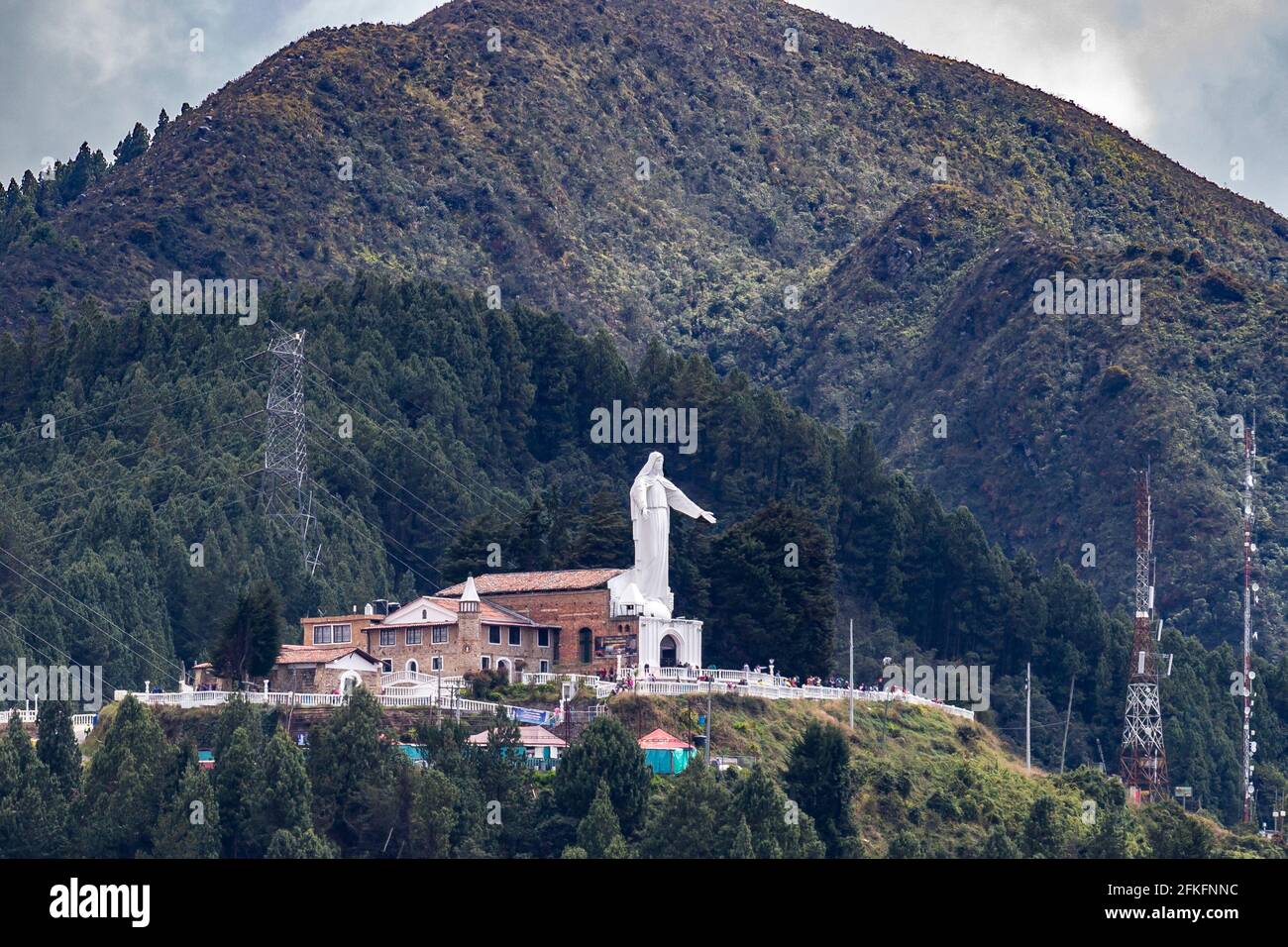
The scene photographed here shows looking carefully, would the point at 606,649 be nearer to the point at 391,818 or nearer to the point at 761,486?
the point at 391,818

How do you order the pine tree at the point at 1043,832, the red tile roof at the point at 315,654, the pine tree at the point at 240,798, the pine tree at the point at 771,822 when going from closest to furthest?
the pine tree at the point at 771,822 → the pine tree at the point at 240,798 → the pine tree at the point at 1043,832 → the red tile roof at the point at 315,654

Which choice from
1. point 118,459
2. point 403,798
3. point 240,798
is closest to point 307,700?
point 240,798

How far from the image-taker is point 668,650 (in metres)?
104

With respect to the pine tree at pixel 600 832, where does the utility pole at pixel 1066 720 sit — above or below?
above

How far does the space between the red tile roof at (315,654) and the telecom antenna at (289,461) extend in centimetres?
1791

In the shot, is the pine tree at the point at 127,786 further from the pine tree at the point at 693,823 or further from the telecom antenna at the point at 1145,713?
the telecom antenna at the point at 1145,713

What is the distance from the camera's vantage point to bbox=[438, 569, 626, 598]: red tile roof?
341 feet

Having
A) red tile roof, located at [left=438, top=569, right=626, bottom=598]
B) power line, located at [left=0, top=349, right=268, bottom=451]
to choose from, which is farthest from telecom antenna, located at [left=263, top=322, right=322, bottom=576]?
red tile roof, located at [left=438, top=569, right=626, bottom=598]

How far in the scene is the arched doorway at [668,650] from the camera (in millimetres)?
104000

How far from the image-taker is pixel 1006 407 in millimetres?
198625

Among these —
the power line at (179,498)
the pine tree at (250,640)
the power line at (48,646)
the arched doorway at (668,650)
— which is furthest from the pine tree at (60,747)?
the power line at (179,498)

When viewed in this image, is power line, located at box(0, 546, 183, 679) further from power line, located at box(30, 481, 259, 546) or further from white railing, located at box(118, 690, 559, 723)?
white railing, located at box(118, 690, 559, 723)

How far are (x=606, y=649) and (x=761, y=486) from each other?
43.5 meters
